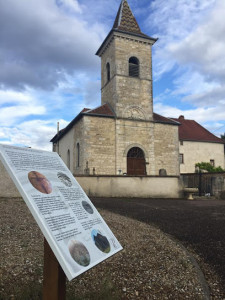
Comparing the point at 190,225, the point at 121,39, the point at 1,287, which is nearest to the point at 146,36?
the point at 121,39

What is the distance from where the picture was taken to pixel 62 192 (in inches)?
113

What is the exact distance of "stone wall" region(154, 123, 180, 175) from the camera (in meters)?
20.9

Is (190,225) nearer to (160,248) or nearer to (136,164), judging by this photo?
(160,248)

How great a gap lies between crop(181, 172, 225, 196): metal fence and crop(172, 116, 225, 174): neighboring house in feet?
41.0

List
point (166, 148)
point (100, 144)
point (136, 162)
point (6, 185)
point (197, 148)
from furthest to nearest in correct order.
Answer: point (197, 148), point (166, 148), point (136, 162), point (100, 144), point (6, 185)

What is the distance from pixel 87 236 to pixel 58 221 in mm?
352

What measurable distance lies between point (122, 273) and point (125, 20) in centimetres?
2291

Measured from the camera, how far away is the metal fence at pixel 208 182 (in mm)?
16703

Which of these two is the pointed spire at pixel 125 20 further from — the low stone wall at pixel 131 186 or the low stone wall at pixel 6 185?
the low stone wall at pixel 6 185

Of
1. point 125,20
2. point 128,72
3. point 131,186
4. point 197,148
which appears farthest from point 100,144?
point 197,148

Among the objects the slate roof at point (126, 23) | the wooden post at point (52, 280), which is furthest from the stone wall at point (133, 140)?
the wooden post at point (52, 280)

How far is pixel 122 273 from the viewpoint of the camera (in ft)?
13.2

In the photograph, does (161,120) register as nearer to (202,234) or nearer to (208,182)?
(208,182)

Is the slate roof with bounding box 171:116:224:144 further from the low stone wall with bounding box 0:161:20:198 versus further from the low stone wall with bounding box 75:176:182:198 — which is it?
the low stone wall with bounding box 0:161:20:198
